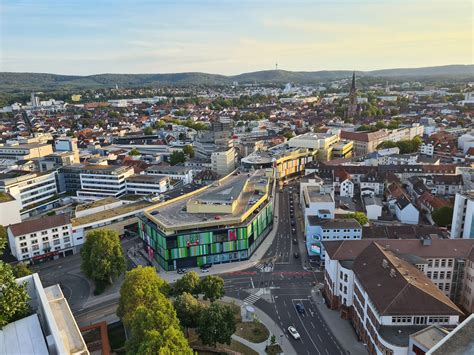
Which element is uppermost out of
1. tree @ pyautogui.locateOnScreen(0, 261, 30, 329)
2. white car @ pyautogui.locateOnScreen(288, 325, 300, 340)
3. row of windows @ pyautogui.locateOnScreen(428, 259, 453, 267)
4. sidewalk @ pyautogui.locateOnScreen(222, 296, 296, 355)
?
tree @ pyautogui.locateOnScreen(0, 261, 30, 329)

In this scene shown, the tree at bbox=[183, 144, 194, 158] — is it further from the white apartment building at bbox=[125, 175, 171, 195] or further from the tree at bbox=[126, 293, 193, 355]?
the tree at bbox=[126, 293, 193, 355]

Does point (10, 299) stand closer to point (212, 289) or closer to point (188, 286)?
point (188, 286)

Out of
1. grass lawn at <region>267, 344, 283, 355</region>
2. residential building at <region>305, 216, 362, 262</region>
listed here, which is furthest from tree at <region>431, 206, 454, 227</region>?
grass lawn at <region>267, 344, 283, 355</region>

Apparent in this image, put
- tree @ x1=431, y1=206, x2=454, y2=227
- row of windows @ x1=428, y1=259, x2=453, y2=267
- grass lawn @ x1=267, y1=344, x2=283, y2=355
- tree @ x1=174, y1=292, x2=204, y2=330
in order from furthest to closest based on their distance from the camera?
tree @ x1=431, y1=206, x2=454, y2=227 < row of windows @ x1=428, y1=259, x2=453, y2=267 < tree @ x1=174, y1=292, x2=204, y2=330 < grass lawn @ x1=267, y1=344, x2=283, y2=355

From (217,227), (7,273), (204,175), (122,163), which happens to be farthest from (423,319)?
(122,163)

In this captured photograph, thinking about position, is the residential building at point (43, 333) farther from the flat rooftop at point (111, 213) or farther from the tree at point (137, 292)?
the flat rooftop at point (111, 213)
